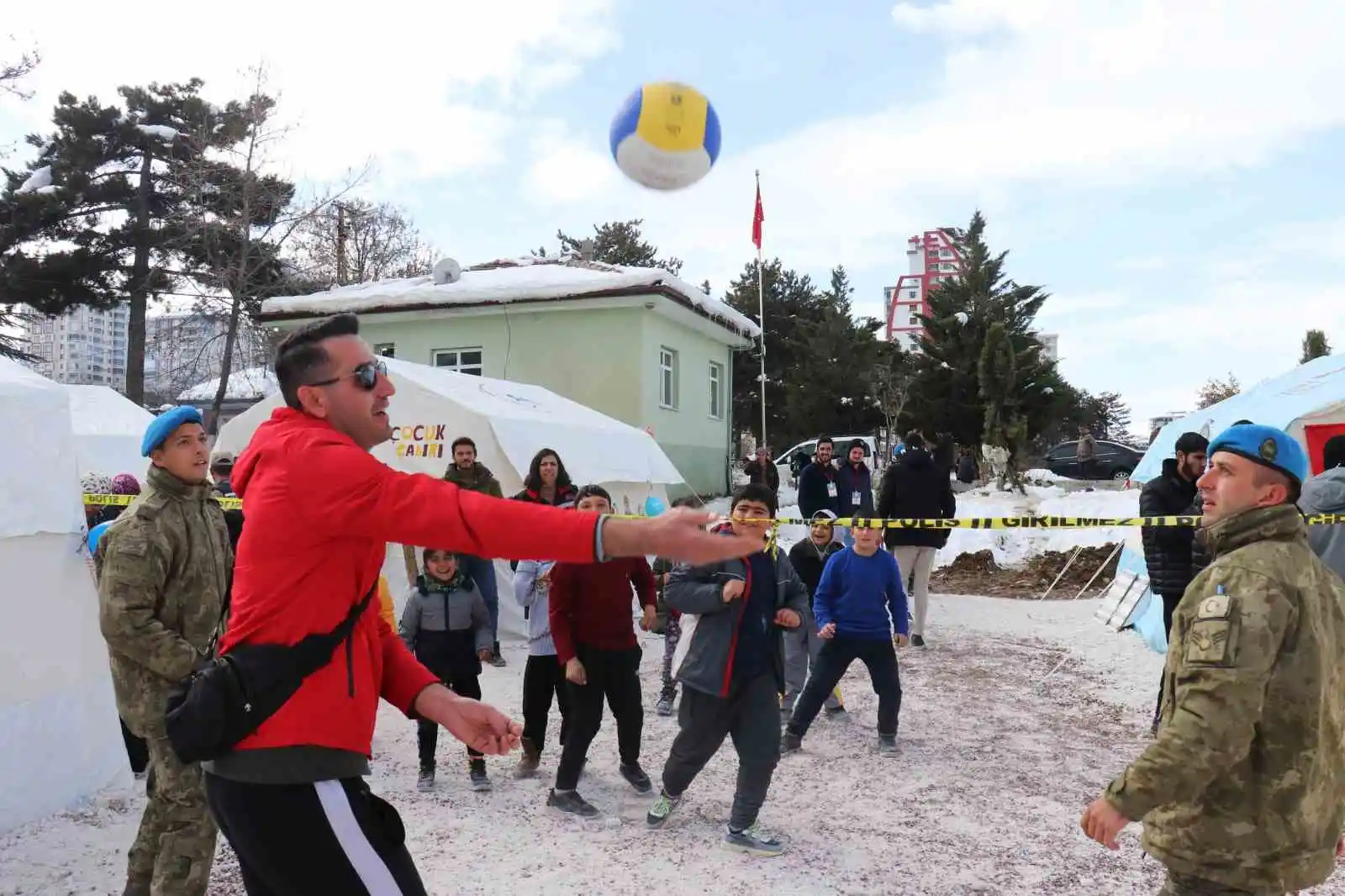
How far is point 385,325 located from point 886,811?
18255 millimetres

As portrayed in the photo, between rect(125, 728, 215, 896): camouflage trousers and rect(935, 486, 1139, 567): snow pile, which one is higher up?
rect(935, 486, 1139, 567): snow pile

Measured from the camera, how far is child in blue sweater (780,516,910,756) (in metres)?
6.19

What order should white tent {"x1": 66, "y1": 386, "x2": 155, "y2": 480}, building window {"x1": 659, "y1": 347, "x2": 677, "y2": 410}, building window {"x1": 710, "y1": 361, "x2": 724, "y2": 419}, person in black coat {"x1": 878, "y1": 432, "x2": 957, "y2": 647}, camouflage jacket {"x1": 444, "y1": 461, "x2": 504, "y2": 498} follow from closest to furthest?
camouflage jacket {"x1": 444, "y1": 461, "x2": 504, "y2": 498}
person in black coat {"x1": 878, "y1": 432, "x2": 957, "y2": 647}
white tent {"x1": 66, "y1": 386, "x2": 155, "y2": 480}
building window {"x1": 659, "y1": 347, "x2": 677, "y2": 410}
building window {"x1": 710, "y1": 361, "x2": 724, "y2": 419}

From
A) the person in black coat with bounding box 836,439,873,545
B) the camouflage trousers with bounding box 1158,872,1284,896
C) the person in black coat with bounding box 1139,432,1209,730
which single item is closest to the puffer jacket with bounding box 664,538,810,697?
the camouflage trousers with bounding box 1158,872,1284,896

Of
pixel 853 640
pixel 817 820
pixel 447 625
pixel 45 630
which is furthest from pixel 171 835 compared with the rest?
pixel 853 640

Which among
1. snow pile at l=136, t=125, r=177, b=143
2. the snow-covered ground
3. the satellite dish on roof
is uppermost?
snow pile at l=136, t=125, r=177, b=143

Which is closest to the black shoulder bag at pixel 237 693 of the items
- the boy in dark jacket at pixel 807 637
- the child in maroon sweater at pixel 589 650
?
the child in maroon sweater at pixel 589 650

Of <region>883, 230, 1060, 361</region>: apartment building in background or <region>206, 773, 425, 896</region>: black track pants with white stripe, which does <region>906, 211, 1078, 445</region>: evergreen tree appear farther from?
<region>206, 773, 425, 896</region>: black track pants with white stripe

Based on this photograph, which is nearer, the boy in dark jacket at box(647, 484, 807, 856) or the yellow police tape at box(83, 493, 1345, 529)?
the boy in dark jacket at box(647, 484, 807, 856)

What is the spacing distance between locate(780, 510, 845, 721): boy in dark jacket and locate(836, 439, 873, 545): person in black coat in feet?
9.26

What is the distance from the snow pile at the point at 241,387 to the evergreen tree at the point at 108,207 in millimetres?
3724

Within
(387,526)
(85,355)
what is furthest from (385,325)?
(85,355)

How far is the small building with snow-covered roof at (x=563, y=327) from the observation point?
63.5 ft

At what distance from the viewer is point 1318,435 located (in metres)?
10.0
